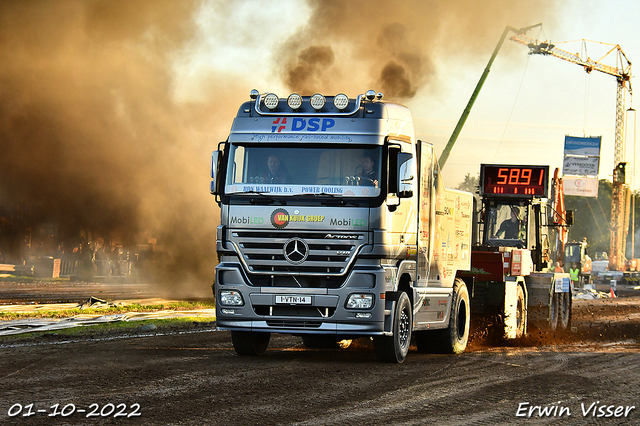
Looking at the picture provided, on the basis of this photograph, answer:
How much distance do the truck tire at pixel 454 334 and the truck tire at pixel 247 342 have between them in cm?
266

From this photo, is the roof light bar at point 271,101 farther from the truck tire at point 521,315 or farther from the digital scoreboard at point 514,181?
the digital scoreboard at point 514,181

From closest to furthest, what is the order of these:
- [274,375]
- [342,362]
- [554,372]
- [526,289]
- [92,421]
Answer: [92,421] → [274,375] → [554,372] → [342,362] → [526,289]

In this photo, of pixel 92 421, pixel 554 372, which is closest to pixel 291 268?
pixel 554 372

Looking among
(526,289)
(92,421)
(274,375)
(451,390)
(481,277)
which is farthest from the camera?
(526,289)

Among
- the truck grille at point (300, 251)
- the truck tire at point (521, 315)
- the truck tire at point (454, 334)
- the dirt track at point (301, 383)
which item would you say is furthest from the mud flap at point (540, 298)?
the truck grille at point (300, 251)

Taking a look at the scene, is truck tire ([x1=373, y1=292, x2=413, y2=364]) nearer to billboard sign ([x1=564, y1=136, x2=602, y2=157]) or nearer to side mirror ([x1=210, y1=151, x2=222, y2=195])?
side mirror ([x1=210, y1=151, x2=222, y2=195])

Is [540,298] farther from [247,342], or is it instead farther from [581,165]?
[581,165]

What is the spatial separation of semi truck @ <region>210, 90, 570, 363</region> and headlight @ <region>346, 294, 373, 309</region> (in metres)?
0.01

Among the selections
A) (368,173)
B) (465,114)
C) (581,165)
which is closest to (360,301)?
(368,173)

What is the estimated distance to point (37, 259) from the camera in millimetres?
38688

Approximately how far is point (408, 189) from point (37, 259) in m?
32.3

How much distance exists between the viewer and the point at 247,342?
1121cm

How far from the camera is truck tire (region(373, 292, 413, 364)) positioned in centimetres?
1039

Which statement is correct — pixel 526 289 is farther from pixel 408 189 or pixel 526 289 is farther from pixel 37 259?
pixel 37 259
